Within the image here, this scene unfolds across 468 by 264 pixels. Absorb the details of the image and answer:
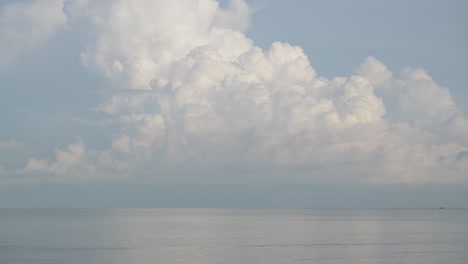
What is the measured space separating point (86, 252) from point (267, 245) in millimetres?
29838

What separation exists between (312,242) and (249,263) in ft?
120

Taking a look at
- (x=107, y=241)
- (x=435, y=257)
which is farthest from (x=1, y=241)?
(x=435, y=257)

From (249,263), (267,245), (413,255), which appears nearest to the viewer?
(249,263)

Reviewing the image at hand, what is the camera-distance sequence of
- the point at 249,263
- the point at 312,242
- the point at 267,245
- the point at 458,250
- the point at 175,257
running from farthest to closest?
the point at 312,242 < the point at 267,245 < the point at 458,250 < the point at 175,257 < the point at 249,263

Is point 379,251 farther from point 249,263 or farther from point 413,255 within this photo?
point 249,263

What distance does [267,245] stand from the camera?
101000 millimetres

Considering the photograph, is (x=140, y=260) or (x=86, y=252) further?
(x=86, y=252)

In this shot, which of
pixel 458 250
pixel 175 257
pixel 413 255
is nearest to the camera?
pixel 175 257

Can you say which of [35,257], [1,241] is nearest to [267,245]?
[35,257]

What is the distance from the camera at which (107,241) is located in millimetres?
109625

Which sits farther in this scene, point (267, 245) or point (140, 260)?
point (267, 245)

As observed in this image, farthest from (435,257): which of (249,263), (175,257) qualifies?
(175,257)

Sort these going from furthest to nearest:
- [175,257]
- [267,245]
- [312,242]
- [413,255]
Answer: [312,242] < [267,245] < [413,255] < [175,257]

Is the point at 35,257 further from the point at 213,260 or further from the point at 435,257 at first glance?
the point at 435,257
